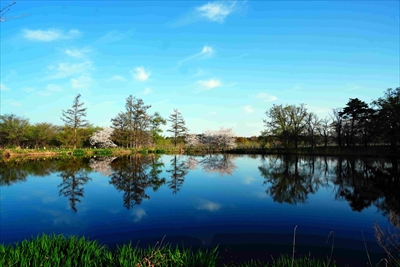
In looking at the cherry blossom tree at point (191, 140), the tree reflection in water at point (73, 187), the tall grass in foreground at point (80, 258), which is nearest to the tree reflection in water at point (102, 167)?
the tree reflection in water at point (73, 187)

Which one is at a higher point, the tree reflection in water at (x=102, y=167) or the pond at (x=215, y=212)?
the tree reflection in water at (x=102, y=167)

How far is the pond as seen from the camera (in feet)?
17.4

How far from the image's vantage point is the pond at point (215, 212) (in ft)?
17.4

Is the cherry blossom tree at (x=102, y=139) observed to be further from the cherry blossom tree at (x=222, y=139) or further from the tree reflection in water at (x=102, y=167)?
the tree reflection in water at (x=102, y=167)

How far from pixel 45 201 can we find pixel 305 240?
8.73m

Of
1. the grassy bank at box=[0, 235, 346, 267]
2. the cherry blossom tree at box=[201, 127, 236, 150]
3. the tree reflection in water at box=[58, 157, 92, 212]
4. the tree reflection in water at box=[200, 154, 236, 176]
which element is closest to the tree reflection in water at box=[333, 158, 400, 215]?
the grassy bank at box=[0, 235, 346, 267]

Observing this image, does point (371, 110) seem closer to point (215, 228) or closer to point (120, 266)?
point (215, 228)

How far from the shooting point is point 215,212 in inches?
299

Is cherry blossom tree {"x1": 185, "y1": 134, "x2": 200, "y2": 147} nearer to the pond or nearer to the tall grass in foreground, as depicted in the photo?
the pond

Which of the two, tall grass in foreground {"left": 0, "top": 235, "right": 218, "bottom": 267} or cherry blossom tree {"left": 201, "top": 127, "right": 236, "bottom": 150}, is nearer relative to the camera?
tall grass in foreground {"left": 0, "top": 235, "right": 218, "bottom": 267}

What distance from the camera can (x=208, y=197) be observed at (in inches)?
376

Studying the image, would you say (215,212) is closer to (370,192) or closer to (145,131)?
(370,192)

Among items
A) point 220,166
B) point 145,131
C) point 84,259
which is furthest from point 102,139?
point 84,259

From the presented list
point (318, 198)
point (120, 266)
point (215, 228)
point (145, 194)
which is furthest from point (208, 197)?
point (120, 266)
